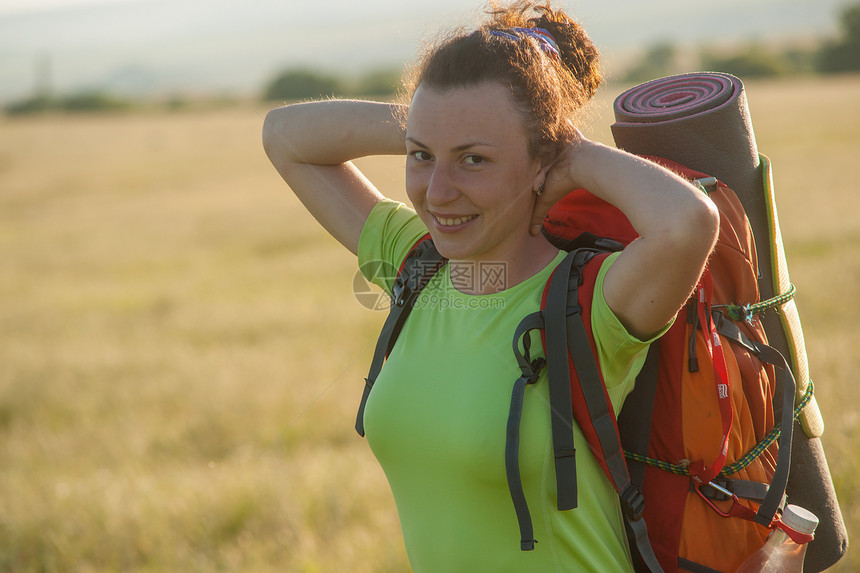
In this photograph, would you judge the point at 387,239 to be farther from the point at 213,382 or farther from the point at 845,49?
the point at 845,49

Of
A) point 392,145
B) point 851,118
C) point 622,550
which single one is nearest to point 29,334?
point 392,145

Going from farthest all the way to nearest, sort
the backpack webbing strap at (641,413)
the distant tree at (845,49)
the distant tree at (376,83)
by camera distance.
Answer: the distant tree at (376,83)
the distant tree at (845,49)
the backpack webbing strap at (641,413)

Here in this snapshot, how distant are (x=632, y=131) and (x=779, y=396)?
2.98 ft

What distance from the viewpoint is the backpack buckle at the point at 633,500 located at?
1898 mm

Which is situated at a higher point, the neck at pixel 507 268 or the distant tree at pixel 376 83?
the neck at pixel 507 268

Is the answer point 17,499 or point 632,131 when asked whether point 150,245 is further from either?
point 632,131

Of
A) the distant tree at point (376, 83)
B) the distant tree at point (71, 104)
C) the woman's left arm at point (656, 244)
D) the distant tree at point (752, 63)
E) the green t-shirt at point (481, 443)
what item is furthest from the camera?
the distant tree at point (71, 104)

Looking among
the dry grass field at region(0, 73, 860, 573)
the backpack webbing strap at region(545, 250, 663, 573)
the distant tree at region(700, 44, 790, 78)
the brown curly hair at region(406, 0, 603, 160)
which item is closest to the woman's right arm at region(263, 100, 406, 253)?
the brown curly hair at region(406, 0, 603, 160)

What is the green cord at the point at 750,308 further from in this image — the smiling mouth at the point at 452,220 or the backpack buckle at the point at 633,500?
the smiling mouth at the point at 452,220

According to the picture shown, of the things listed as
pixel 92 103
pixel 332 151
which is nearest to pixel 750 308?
pixel 332 151

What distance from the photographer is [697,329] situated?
1.98m

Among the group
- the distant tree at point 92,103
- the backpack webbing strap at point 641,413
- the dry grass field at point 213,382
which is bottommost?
the distant tree at point 92,103

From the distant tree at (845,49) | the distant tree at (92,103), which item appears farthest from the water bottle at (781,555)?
the distant tree at (92,103)

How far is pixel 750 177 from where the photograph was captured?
229 cm
